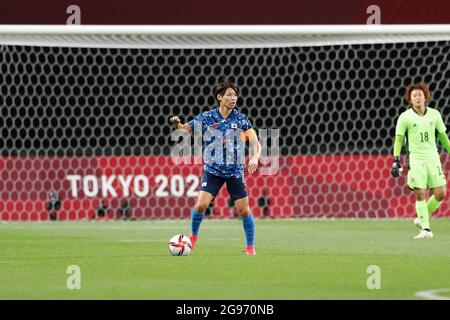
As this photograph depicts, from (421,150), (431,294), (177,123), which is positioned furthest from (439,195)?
(431,294)

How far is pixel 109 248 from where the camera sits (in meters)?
12.5

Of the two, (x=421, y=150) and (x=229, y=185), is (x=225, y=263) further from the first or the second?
(x=421, y=150)

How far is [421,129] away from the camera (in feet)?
47.2

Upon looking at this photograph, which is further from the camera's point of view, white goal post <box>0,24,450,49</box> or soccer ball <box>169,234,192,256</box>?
white goal post <box>0,24,450,49</box>

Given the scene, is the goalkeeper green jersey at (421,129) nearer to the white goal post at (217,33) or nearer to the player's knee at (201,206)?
the white goal post at (217,33)

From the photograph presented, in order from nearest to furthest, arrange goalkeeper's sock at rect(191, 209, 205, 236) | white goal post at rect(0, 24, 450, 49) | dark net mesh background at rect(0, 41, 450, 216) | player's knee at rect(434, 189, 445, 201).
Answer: goalkeeper's sock at rect(191, 209, 205, 236) → white goal post at rect(0, 24, 450, 49) → player's knee at rect(434, 189, 445, 201) → dark net mesh background at rect(0, 41, 450, 216)

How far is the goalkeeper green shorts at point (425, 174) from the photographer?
14.3 meters

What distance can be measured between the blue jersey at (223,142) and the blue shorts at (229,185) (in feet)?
0.21

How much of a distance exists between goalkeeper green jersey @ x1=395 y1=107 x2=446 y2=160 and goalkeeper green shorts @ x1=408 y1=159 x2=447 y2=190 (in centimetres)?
9

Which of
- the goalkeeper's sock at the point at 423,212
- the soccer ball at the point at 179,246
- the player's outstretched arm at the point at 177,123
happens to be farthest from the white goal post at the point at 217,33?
the soccer ball at the point at 179,246

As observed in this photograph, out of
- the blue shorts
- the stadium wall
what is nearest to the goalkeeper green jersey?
the blue shorts

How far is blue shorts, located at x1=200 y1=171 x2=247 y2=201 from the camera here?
11336 millimetres

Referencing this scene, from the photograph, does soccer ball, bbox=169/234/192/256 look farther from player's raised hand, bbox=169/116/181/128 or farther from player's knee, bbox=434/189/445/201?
player's knee, bbox=434/189/445/201
